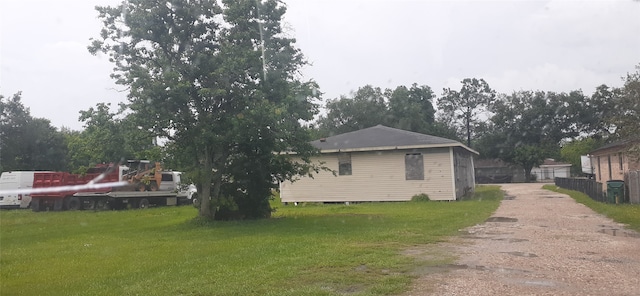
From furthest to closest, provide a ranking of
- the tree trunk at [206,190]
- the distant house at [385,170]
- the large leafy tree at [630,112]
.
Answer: the distant house at [385,170]
the tree trunk at [206,190]
the large leafy tree at [630,112]

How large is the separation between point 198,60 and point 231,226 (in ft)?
15.9

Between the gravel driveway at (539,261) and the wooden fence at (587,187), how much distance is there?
354 inches

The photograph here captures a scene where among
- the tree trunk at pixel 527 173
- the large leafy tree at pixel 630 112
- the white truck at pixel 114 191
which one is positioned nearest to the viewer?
the large leafy tree at pixel 630 112

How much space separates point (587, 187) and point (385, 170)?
32.9ft

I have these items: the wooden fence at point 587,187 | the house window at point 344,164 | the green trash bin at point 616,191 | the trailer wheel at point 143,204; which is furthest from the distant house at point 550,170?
the trailer wheel at point 143,204

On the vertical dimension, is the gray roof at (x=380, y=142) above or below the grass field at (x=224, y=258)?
above

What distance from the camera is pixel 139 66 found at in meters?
15.3

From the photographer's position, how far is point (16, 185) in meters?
28.7

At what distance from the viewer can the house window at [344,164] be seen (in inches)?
1046

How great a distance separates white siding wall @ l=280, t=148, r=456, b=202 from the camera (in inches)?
979

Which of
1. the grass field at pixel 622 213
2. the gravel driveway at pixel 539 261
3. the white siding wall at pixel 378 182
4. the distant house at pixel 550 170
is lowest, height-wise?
the gravel driveway at pixel 539 261

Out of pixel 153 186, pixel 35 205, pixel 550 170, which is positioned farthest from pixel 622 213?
pixel 550 170

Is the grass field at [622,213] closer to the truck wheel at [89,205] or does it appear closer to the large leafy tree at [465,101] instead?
the truck wheel at [89,205]

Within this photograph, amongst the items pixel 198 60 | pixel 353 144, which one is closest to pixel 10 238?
pixel 198 60
